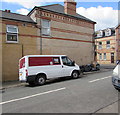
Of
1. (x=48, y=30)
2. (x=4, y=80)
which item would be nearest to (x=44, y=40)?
(x=48, y=30)

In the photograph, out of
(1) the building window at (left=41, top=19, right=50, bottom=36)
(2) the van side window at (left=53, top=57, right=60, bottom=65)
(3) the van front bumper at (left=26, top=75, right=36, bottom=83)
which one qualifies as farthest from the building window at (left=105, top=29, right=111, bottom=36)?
(3) the van front bumper at (left=26, top=75, right=36, bottom=83)

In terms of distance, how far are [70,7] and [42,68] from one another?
10089 mm

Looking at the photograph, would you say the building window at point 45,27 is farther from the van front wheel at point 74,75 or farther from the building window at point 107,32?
the building window at point 107,32

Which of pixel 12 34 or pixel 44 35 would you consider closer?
pixel 12 34

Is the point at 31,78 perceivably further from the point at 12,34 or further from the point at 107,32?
the point at 107,32

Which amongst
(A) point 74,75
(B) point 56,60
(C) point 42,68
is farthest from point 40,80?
(A) point 74,75

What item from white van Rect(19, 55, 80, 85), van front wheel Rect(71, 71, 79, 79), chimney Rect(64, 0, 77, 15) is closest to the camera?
white van Rect(19, 55, 80, 85)

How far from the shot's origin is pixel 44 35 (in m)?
12.3

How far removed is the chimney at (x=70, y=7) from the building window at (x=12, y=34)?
6921 mm

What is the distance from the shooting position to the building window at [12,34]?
34.4 feet

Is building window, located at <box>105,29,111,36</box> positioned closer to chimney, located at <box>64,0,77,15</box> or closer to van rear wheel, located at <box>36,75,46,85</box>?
chimney, located at <box>64,0,77,15</box>

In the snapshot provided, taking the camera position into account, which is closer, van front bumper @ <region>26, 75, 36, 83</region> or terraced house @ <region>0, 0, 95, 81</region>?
van front bumper @ <region>26, 75, 36, 83</region>

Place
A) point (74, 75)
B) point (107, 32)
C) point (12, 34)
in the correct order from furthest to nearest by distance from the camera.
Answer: point (107, 32) < point (12, 34) < point (74, 75)

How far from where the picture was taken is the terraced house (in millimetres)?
10445
